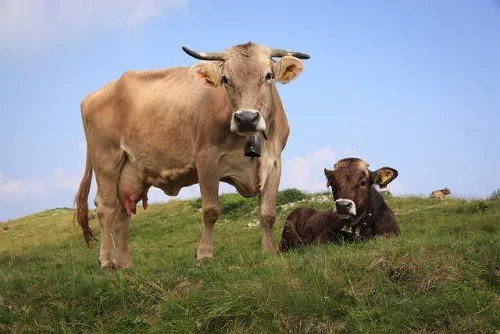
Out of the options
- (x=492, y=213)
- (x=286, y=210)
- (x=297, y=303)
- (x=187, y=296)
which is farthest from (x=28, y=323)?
(x=286, y=210)

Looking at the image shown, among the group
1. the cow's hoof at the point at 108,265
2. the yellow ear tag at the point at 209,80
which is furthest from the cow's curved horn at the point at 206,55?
the cow's hoof at the point at 108,265

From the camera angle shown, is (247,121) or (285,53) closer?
(247,121)

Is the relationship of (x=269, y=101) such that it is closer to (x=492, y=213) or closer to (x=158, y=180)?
(x=158, y=180)

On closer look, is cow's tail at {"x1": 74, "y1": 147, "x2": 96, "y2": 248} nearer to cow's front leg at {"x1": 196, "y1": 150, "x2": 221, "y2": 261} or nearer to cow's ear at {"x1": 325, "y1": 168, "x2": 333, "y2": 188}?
cow's front leg at {"x1": 196, "y1": 150, "x2": 221, "y2": 261}

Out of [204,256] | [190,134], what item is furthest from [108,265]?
[190,134]

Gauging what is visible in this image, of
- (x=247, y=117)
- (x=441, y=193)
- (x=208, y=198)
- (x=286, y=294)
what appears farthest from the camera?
(x=441, y=193)

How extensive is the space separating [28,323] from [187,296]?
2205 millimetres

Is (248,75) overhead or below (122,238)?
overhead

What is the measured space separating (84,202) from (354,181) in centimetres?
569

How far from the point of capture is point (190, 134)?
34.7 feet

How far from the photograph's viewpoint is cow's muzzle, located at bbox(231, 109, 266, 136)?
8.88 m

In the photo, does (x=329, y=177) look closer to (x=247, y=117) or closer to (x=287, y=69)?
(x=287, y=69)

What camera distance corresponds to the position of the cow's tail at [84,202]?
1338 cm

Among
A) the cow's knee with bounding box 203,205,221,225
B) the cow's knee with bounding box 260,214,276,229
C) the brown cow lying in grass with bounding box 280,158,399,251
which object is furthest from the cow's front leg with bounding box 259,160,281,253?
the brown cow lying in grass with bounding box 280,158,399,251
